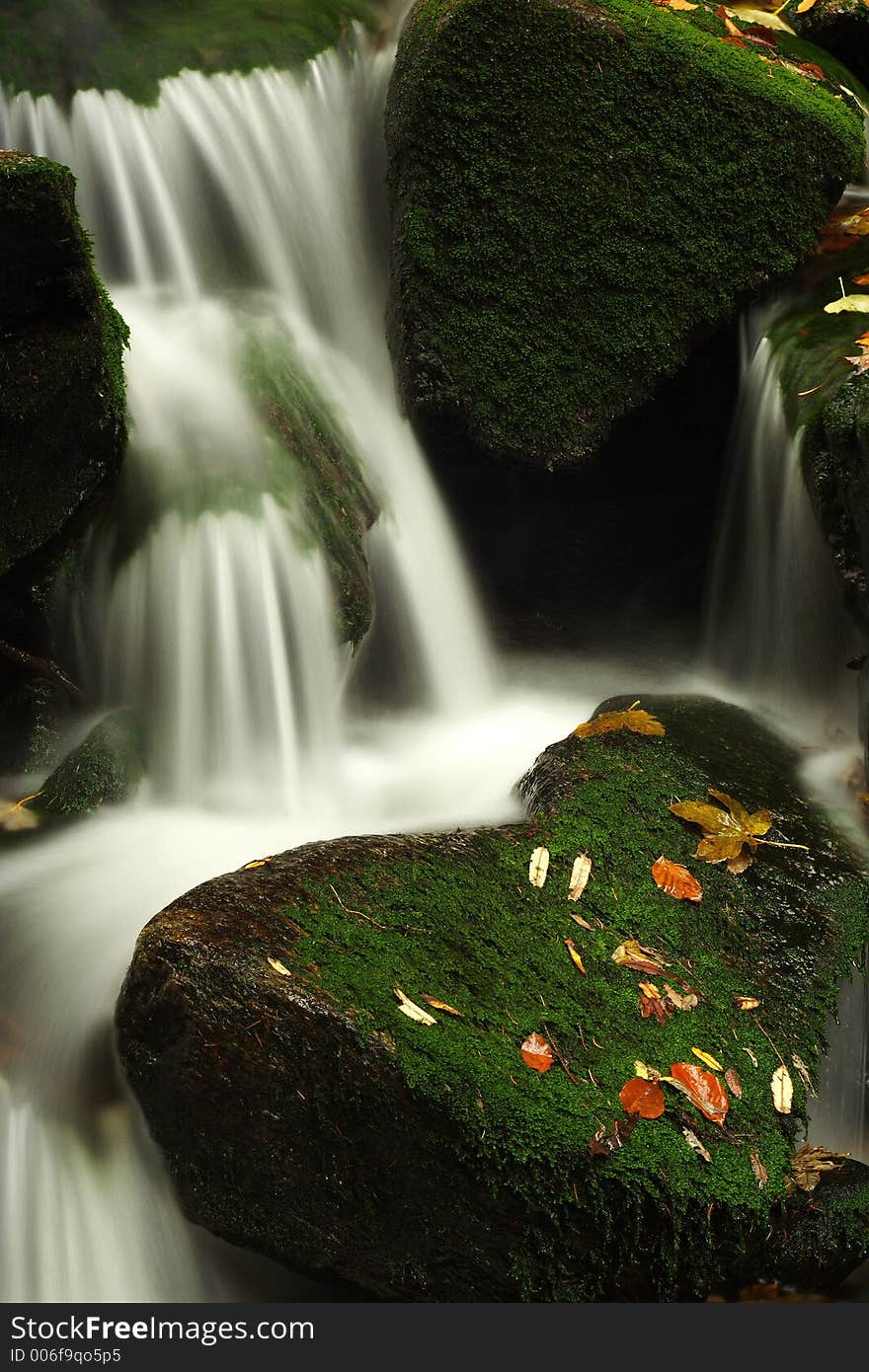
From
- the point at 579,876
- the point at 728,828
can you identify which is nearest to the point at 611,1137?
the point at 579,876

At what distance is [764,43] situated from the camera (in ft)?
21.9

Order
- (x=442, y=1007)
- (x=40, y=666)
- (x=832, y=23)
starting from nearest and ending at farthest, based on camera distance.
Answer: (x=442, y=1007) < (x=40, y=666) < (x=832, y=23)

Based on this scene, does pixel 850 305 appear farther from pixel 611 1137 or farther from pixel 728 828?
pixel 611 1137

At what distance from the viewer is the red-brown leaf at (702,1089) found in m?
2.96

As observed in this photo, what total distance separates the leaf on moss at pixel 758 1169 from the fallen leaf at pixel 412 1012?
2.63ft

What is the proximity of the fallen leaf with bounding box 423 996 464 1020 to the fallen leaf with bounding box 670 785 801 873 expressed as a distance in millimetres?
1196

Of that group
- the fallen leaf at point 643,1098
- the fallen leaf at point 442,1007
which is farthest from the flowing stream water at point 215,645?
the fallen leaf at point 643,1098

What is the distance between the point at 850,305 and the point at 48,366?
340cm

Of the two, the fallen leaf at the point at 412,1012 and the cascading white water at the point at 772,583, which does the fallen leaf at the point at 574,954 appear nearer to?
the fallen leaf at the point at 412,1012

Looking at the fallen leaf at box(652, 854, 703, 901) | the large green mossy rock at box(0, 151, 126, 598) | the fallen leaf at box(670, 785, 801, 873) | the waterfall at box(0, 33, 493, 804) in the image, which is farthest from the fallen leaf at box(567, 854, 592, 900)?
the large green mossy rock at box(0, 151, 126, 598)

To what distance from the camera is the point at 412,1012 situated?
298 cm

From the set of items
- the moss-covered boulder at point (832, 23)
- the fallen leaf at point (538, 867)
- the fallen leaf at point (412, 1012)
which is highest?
the moss-covered boulder at point (832, 23)

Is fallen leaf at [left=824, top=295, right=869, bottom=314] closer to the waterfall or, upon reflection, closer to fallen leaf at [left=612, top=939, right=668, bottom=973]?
the waterfall

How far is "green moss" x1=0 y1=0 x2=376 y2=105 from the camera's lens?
6.52 m
